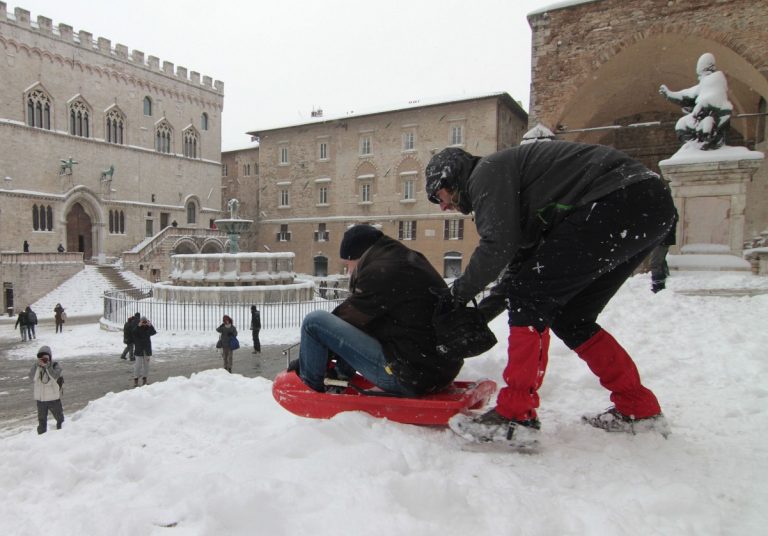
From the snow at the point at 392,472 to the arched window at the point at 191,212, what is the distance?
42.4 metres

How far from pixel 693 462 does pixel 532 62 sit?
61.2 ft

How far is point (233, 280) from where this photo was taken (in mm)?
19719

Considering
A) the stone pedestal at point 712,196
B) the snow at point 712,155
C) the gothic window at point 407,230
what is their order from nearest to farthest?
the snow at point 712,155, the stone pedestal at point 712,196, the gothic window at point 407,230

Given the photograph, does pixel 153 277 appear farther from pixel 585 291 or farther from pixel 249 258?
pixel 585 291

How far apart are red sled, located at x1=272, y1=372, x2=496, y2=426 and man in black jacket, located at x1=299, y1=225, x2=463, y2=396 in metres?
0.10

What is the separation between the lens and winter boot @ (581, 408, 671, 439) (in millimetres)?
2547

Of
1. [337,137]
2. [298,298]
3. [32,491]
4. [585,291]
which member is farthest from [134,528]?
[337,137]

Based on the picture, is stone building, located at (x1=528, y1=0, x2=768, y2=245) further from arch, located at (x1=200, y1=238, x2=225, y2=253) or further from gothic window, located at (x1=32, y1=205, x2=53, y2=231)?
gothic window, located at (x1=32, y1=205, x2=53, y2=231)

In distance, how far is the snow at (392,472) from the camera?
173 cm

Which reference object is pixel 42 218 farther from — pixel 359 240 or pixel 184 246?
pixel 359 240

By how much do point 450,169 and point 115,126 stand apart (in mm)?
42239

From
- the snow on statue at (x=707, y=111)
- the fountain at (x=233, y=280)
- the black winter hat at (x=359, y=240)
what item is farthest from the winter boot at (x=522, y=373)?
the fountain at (x=233, y=280)

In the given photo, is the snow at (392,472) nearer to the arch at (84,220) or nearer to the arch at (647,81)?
the arch at (647,81)

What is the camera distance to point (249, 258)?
66.1 feet
